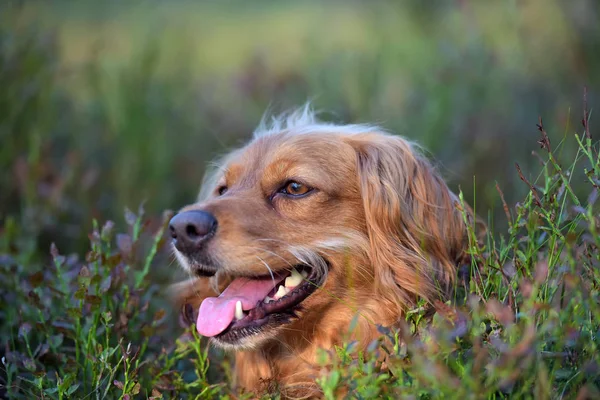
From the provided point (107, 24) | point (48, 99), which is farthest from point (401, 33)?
point (48, 99)

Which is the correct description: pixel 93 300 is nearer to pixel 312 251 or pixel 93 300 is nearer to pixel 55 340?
pixel 55 340

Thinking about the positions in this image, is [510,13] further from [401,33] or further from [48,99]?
[48,99]

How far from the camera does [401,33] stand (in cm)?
789

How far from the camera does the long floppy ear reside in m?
3.03

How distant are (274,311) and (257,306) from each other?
81mm

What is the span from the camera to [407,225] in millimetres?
3172

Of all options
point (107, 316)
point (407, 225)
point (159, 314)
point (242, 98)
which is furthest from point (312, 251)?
point (242, 98)

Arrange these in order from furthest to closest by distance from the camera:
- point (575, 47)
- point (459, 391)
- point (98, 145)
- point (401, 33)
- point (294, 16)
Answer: point (294, 16) < point (401, 33) < point (575, 47) < point (98, 145) < point (459, 391)

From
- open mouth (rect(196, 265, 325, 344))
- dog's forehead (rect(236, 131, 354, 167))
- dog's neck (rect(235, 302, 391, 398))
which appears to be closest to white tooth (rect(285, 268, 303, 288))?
open mouth (rect(196, 265, 325, 344))

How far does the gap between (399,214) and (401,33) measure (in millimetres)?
5173

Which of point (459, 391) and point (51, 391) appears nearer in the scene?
point (459, 391)

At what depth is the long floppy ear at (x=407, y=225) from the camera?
3.03m

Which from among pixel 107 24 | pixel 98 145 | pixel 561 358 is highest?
pixel 107 24

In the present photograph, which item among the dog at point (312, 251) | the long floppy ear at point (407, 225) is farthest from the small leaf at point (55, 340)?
the long floppy ear at point (407, 225)
